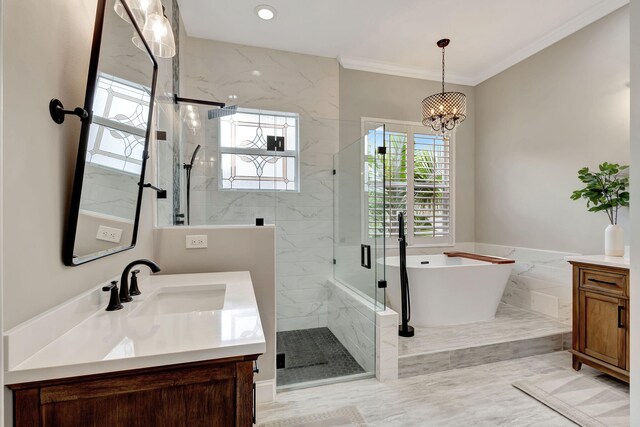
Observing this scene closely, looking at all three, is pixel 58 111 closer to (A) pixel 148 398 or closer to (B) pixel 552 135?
(A) pixel 148 398

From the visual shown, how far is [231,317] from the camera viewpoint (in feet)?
3.43

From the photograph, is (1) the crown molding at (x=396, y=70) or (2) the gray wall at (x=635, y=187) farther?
(1) the crown molding at (x=396, y=70)

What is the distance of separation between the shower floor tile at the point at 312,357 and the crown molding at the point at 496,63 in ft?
10.3

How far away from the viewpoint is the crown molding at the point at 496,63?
281 cm

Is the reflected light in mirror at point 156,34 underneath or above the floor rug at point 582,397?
above

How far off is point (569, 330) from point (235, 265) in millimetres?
3105

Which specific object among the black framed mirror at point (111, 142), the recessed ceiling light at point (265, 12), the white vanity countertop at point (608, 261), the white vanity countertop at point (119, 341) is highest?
the recessed ceiling light at point (265, 12)

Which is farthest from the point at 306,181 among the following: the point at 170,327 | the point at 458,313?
the point at 170,327

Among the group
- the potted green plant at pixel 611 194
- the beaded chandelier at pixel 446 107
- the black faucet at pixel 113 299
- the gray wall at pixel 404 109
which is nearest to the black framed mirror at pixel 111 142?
the black faucet at pixel 113 299

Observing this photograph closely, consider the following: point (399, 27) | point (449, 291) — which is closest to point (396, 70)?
point (399, 27)

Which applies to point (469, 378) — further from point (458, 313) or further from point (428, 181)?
point (428, 181)

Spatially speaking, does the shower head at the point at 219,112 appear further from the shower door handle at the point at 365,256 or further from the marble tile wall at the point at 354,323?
the marble tile wall at the point at 354,323

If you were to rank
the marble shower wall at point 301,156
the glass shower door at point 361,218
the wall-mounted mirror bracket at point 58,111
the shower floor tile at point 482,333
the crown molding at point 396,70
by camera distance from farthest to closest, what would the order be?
the crown molding at point 396,70, the marble shower wall at point 301,156, the glass shower door at point 361,218, the shower floor tile at point 482,333, the wall-mounted mirror bracket at point 58,111

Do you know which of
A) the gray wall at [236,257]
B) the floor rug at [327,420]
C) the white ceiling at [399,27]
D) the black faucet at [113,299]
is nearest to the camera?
the black faucet at [113,299]
